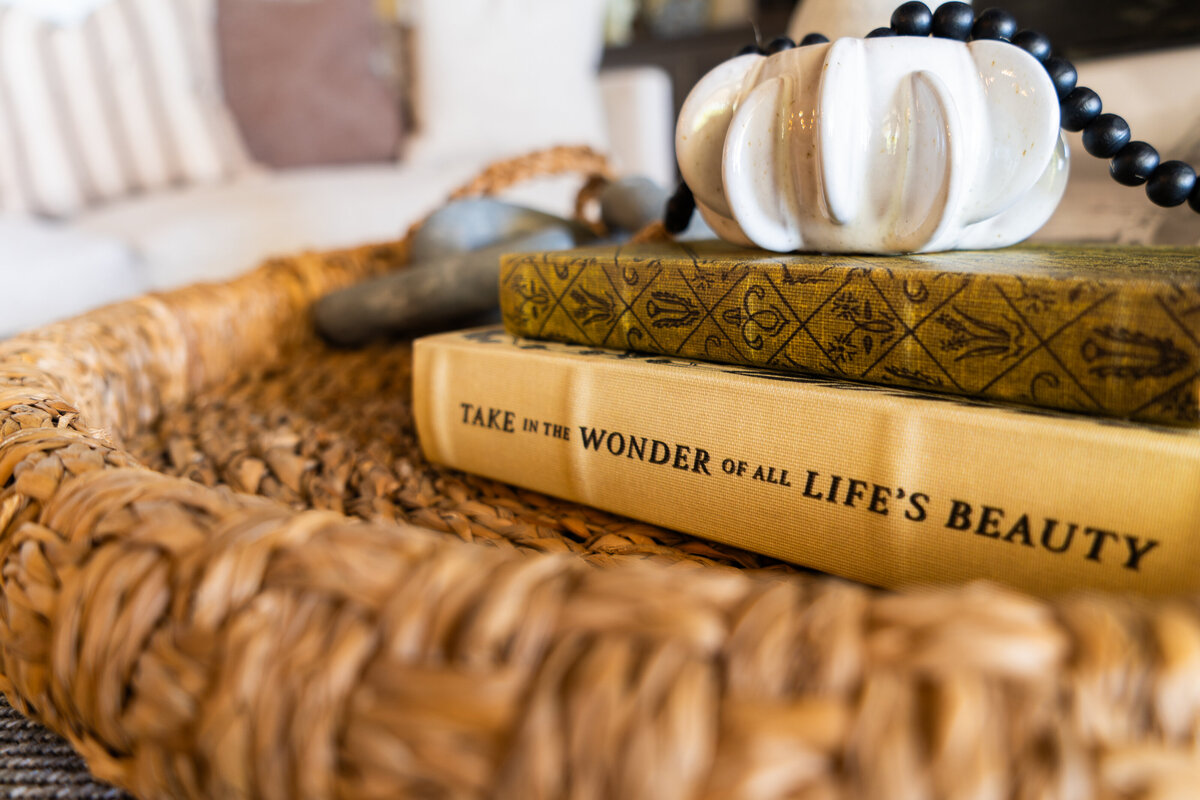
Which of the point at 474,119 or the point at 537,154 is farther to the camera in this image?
the point at 474,119

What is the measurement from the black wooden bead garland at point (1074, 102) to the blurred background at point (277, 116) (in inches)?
33.9

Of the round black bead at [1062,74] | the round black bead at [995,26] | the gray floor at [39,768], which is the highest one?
the round black bead at [995,26]

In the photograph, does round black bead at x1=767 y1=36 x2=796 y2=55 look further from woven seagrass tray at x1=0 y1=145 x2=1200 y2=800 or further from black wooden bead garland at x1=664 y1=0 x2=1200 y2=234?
woven seagrass tray at x1=0 y1=145 x2=1200 y2=800

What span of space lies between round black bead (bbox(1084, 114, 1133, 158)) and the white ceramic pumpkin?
0.04 meters

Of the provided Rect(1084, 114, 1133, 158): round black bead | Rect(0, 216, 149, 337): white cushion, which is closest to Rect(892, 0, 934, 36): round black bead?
Rect(1084, 114, 1133, 158): round black bead

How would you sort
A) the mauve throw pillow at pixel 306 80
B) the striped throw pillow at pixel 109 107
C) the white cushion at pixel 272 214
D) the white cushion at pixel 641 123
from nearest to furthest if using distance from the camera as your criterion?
the white cushion at pixel 272 214 < the striped throw pillow at pixel 109 107 < the mauve throw pillow at pixel 306 80 < the white cushion at pixel 641 123

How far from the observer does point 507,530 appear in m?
0.35

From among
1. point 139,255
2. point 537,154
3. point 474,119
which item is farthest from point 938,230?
point 474,119

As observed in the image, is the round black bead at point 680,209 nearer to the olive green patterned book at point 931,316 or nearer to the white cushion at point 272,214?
the olive green patterned book at point 931,316

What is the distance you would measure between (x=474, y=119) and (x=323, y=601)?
145 centimetres

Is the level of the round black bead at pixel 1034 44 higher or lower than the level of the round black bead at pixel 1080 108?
higher

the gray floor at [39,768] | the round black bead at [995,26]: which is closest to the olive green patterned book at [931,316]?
the round black bead at [995,26]

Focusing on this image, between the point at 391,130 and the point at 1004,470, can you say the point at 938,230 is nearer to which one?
the point at 1004,470

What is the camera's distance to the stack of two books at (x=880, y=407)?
23cm
